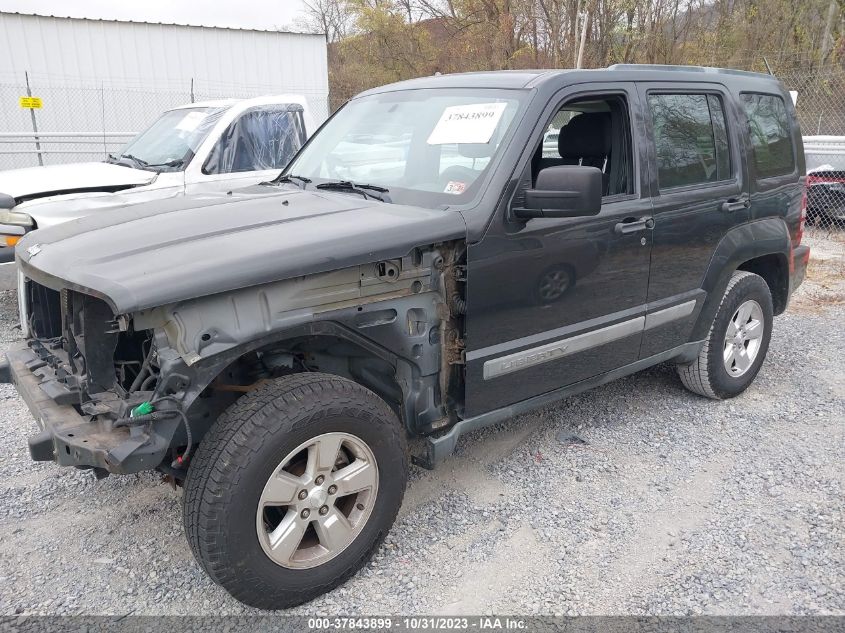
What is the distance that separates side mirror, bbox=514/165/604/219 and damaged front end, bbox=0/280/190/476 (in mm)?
1659

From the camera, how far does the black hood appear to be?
2262 millimetres

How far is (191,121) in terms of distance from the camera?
683cm

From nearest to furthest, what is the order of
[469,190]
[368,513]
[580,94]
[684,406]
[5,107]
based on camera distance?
[368,513] < [469,190] < [580,94] < [684,406] < [5,107]

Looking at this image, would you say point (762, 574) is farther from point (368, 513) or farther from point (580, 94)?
point (580, 94)

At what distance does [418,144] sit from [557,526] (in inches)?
77.9

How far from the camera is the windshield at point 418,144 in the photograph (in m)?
3.12

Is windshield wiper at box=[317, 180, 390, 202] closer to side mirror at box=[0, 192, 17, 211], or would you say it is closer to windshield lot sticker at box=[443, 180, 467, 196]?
windshield lot sticker at box=[443, 180, 467, 196]

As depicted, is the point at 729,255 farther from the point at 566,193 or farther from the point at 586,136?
the point at 566,193

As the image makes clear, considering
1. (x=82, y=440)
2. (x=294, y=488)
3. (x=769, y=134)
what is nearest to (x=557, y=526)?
(x=294, y=488)

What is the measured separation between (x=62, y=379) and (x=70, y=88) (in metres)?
14.1

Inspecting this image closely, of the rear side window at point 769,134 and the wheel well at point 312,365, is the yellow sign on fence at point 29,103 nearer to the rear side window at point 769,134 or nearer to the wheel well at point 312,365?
the wheel well at point 312,365

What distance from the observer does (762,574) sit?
2.82m

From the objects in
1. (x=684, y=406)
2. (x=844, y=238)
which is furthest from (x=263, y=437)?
(x=844, y=238)

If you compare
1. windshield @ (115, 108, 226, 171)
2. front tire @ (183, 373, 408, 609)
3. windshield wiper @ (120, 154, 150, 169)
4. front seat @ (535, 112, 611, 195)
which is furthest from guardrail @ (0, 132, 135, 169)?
front tire @ (183, 373, 408, 609)
